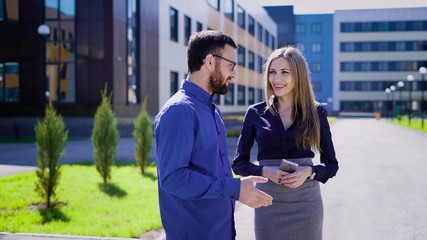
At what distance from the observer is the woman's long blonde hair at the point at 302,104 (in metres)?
3.27

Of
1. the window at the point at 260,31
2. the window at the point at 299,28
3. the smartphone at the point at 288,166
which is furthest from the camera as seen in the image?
the window at the point at 299,28

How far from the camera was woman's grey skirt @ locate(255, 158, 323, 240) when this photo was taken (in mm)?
3234

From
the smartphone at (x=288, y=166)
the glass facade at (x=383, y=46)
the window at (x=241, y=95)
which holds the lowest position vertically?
the smartphone at (x=288, y=166)

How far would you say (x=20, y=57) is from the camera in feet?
81.2

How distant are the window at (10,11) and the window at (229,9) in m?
19.5

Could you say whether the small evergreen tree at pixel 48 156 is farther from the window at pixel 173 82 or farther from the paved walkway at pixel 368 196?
the window at pixel 173 82

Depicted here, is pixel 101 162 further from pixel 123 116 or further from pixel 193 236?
pixel 123 116

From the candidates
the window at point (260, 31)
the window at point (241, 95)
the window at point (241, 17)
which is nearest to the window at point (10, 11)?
the window at point (241, 17)

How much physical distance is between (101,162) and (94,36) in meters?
15.8

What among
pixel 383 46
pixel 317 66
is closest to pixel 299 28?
pixel 317 66

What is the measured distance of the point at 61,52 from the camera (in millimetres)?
24281

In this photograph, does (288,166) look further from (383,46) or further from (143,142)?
(383,46)

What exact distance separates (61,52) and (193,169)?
929 inches

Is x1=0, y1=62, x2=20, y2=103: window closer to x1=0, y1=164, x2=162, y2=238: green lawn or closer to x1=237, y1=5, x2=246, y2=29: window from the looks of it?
x1=0, y1=164, x2=162, y2=238: green lawn
